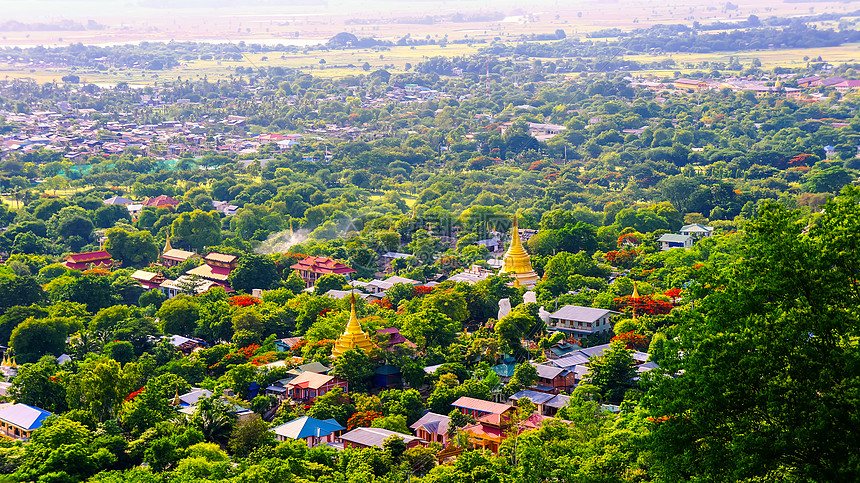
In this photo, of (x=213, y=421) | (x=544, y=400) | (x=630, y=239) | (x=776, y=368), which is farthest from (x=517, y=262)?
(x=776, y=368)

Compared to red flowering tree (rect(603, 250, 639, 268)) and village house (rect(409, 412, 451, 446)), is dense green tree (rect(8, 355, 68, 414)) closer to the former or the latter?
village house (rect(409, 412, 451, 446))

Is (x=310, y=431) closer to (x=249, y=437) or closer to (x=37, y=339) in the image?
(x=249, y=437)

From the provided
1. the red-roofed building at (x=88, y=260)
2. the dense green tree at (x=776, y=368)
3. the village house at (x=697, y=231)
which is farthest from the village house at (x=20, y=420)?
the village house at (x=697, y=231)

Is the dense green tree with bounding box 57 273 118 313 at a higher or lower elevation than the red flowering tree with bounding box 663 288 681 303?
lower

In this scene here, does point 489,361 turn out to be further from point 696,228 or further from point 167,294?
point 696,228

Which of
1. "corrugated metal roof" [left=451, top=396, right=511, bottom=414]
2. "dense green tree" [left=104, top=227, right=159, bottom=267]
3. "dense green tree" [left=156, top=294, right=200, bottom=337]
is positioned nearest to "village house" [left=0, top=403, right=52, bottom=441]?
"dense green tree" [left=156, top=294, right=200, bottom=337]

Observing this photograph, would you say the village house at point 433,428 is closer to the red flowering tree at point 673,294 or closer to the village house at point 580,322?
the village house at point 580,322

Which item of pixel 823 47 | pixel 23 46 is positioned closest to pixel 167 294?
pixel 823 47
